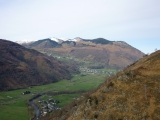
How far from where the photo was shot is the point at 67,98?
19812 centimetres

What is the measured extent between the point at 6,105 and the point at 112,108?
13225cm

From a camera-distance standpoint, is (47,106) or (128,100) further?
(47,106)

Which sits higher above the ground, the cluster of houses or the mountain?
the mountain

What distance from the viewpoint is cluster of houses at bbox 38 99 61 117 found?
154450 mm

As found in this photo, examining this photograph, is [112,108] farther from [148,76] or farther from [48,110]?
[48,110]

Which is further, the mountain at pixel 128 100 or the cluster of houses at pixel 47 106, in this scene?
the cluster of houses at pixel 47 106

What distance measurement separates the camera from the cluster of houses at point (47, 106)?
507ft

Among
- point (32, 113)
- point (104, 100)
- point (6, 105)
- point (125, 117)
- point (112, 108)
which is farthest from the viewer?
point (6, 105)

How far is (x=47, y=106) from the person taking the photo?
170 m

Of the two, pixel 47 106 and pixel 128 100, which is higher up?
pixel 128 100

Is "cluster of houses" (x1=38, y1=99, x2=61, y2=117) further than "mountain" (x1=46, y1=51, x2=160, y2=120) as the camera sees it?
Yes

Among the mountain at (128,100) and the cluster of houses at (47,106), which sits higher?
the mountain at (128,100)

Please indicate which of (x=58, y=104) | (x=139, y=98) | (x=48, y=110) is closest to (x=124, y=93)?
(x=139, y=98)

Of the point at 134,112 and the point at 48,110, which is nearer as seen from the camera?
the point at 134,112
